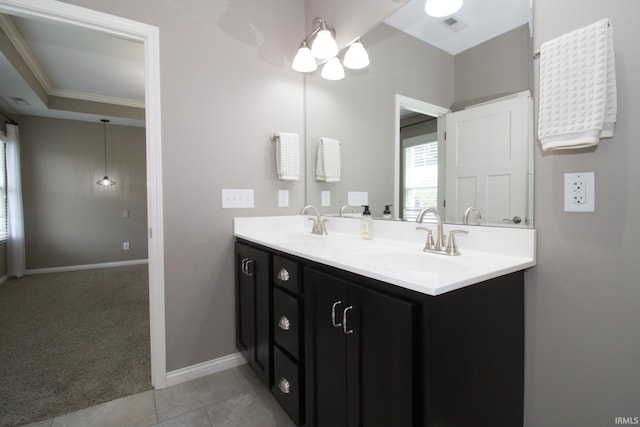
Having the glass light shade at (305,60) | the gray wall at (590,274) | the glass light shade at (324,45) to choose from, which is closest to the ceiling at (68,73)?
the glass light shade at (305,60)

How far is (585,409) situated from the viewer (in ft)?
2.92

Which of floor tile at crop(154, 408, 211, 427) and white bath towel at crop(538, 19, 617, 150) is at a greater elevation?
white bath towel at crop(538, 19, 617, 150)

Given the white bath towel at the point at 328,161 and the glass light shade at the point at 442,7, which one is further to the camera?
the white bath towel at the point at 328,161

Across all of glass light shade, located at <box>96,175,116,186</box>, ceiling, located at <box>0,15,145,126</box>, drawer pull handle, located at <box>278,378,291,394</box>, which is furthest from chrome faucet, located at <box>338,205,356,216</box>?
glass light shade, located at <box>96,175,116,186</box>

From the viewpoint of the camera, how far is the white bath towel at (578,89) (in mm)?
798

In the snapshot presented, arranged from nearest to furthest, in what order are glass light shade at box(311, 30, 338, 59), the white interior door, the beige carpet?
the white interior door, the beige carpet, glass light shade at box(311, 30, 338, 59)

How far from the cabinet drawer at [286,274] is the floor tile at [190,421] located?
2.45 feet

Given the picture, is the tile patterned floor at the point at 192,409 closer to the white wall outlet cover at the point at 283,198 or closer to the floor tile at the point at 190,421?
the floor tile at the point at 190,421

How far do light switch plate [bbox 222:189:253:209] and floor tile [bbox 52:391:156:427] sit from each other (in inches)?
44.7

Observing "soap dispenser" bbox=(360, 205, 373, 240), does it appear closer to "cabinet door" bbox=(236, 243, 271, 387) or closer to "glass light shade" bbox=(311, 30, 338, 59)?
"cabinet door" bbox=(236, 243, 271, 387)

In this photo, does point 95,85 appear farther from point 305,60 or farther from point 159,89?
point 305,60

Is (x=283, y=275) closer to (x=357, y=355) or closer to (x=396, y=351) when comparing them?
(x=357, y=355)

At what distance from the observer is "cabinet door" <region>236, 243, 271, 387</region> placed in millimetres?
1450

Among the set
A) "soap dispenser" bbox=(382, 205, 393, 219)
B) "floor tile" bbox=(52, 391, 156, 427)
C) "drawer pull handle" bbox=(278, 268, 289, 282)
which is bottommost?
"floor tile" bbox=(52, 391, 156, 427)
